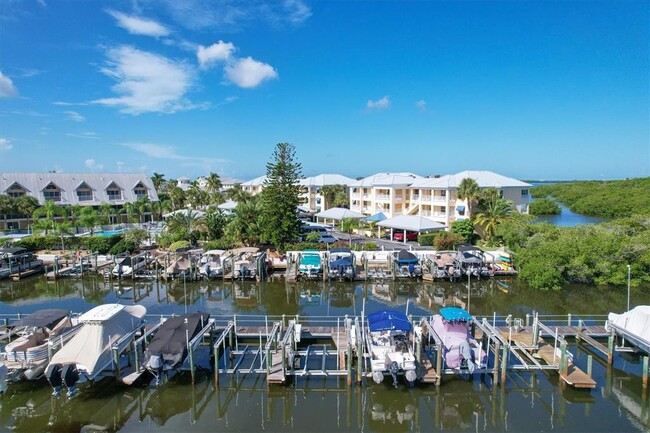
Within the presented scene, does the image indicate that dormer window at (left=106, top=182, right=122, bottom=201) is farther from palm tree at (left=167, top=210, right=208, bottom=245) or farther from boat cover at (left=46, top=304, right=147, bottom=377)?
boat cover at (left=46, top=304, right=147, bottom=377)

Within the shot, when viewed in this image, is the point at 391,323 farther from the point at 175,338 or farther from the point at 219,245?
the point at 219,245

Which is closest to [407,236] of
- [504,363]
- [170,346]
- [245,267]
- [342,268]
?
[342,268]

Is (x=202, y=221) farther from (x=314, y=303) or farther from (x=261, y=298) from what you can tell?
(x=314, y=303)

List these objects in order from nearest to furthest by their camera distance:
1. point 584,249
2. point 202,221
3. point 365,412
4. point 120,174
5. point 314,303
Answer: point 365,412
point 314,303
point 584,249
point 202,221
point 120,174

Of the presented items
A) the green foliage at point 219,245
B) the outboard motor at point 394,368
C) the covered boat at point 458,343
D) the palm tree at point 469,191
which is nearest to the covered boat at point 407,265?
the palm tree at point 469,191

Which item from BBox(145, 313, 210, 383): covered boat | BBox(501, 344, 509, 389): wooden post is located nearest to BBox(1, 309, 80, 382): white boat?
BBox(145, 313, 210, 383): covered boat

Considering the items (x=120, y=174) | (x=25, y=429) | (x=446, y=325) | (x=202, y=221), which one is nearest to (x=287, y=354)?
(x=446, y=325)
